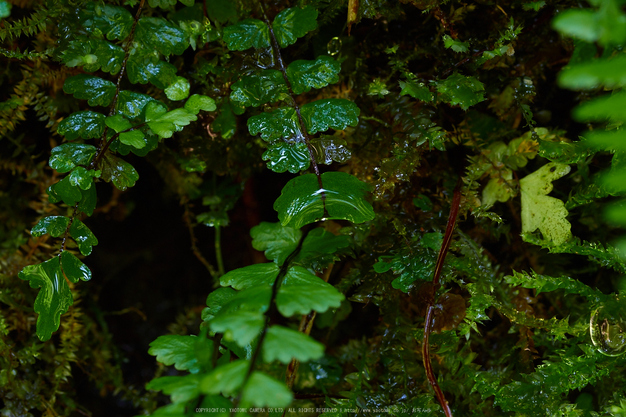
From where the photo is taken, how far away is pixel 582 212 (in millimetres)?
1358

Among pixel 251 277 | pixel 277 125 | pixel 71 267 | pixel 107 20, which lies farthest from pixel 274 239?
pixel 107 20

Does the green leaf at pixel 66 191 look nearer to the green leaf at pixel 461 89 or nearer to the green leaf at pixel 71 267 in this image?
the green leaf at pixel 71 267

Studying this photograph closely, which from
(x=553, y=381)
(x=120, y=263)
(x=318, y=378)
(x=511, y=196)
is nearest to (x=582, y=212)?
(x=511, y=196)

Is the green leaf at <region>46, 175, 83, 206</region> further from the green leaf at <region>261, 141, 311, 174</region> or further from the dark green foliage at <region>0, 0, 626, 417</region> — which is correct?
the green leaf at <region>261, 141, 311, 174</region>

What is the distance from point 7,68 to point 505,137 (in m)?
1.61

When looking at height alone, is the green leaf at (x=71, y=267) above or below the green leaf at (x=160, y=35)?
below

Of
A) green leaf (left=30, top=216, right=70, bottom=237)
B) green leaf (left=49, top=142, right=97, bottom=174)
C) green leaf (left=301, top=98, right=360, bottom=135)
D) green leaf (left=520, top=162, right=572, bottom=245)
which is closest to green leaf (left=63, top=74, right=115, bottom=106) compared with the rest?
green leaf (left=49, top=142, right=97, bottom=174)

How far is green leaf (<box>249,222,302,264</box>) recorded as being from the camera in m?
1.27

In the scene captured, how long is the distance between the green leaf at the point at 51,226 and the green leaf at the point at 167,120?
1.16 ft

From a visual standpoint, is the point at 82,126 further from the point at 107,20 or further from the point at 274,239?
the point at 274,239

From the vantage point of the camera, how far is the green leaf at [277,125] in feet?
3.78

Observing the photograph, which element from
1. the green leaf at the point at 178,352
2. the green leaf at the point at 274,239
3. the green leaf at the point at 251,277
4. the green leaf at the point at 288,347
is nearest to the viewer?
the green leaf at the point at 288,347

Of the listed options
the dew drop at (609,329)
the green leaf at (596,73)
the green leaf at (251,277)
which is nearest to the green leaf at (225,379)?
the green leaf at (251,277)

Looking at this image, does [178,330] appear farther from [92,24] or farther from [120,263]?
[92,24]
